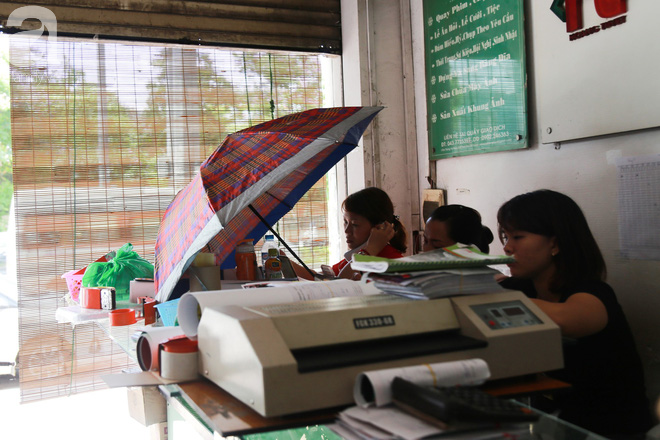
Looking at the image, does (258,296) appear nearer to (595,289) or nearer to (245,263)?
(595,289)

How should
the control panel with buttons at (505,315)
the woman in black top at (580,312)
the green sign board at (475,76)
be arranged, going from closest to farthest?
the control panel with buttons at (505,315)
the woman in black top at (580,312)
the green sign board at (475,76)

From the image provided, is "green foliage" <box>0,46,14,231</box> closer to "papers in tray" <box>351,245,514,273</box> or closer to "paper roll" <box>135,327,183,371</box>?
"paper roll" <box>135,327,183,371</box>

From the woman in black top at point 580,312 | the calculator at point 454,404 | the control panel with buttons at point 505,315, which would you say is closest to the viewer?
the calculator at point 454,404

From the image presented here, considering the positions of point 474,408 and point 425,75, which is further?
point 425,75

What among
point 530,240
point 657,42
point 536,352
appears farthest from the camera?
point 657,42

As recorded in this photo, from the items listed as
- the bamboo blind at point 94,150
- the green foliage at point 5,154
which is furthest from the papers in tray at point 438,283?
the green foliage at point 5,154

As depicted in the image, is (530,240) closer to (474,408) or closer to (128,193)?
(474,408)

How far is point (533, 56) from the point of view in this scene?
8.80 ft

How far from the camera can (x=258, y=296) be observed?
4.36ft

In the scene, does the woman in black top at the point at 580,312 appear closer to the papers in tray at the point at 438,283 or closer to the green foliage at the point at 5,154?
the papers in tray at the point at 438,283

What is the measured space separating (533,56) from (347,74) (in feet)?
4.93

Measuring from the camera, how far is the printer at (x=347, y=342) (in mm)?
1021

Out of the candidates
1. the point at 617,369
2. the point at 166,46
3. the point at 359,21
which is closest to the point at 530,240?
the point at 617,369

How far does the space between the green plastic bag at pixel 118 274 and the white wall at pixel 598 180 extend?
172 cm
